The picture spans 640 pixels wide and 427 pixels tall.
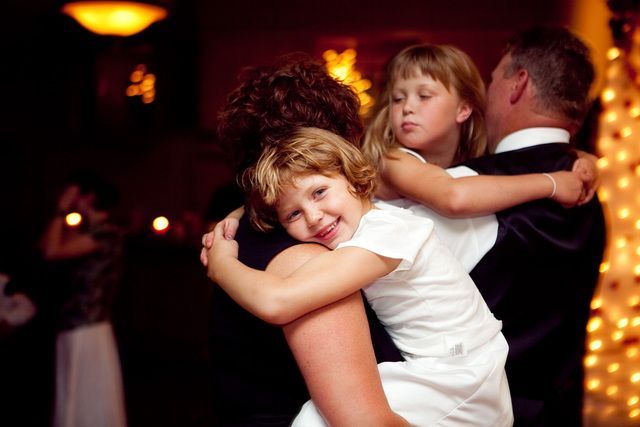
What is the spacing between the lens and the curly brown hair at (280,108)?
135cm

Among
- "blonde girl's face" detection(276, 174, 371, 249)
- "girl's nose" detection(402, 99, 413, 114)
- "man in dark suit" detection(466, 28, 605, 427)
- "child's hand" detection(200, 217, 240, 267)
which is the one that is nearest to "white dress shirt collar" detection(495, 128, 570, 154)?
"man in dark suit" detection(466, 28, 605, 427)

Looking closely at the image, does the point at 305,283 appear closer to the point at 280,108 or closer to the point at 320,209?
the point at 320,209

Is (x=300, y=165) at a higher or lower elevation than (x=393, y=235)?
higher

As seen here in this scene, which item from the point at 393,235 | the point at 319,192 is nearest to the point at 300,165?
the point at 319,192

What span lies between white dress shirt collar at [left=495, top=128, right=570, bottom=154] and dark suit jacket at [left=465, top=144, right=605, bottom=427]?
0.02 meters

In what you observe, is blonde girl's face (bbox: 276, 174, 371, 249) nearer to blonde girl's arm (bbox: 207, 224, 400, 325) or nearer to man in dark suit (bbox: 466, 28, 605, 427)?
blonde girl's arm (bbox: 207, 224, 400, 325)

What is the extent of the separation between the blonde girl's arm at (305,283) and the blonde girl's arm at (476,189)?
36 cm

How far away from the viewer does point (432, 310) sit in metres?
1.39

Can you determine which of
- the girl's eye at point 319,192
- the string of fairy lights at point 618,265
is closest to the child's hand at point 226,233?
the girl's eye at point 319,192

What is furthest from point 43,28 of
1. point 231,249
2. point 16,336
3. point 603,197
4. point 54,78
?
point 231,249

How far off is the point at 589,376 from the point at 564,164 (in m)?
1.55

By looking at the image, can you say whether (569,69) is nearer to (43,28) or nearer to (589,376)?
(589,376)

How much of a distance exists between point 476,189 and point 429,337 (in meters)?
0.39

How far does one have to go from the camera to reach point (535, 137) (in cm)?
184
